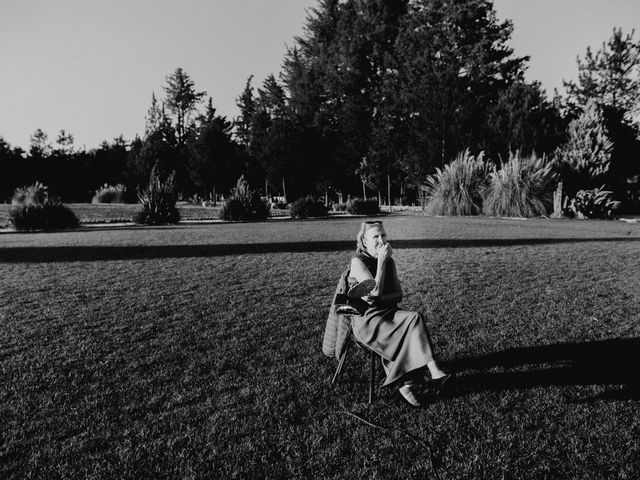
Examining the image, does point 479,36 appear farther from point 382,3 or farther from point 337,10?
point 337,10

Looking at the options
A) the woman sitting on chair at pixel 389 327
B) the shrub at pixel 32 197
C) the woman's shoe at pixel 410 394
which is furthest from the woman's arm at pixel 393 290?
the shrub at pixel 32 197

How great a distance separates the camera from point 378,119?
39.4m

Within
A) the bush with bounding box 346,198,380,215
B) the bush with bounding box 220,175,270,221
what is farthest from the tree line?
the bush with bounding box 220,175,270,221

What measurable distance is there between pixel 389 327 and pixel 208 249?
323 inches

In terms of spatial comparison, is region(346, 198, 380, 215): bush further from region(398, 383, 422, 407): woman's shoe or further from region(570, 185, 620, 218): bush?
region(398, 383, 422, 407): woman's shoe

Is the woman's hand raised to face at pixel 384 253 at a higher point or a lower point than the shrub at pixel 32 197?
lower

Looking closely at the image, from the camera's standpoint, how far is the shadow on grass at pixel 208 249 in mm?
9594

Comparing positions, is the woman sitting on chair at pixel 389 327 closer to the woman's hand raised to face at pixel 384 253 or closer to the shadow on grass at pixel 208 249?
the woman's hand raised to face at pixel 384 253

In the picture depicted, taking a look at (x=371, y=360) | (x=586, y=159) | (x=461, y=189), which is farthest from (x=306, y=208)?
(x=371, y=360)

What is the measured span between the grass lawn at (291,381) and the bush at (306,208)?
14.6 meters

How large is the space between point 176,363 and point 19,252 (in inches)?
343

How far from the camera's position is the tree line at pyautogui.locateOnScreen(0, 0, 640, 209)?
92.8 feet

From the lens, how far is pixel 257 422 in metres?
2.81

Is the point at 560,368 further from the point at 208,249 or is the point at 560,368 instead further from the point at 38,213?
the point at 38,213
